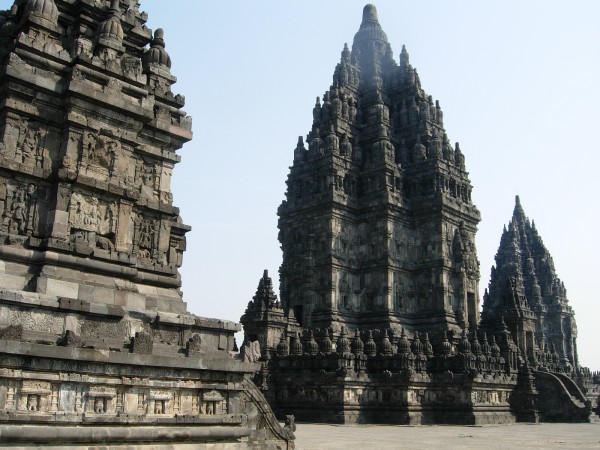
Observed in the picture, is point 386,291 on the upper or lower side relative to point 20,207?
upper

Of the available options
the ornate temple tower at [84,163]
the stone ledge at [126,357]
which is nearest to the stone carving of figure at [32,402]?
the stone ledge at [126,357]

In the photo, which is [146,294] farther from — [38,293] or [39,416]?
[39,416]

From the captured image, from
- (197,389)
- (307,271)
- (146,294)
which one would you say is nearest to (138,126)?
(146,294)

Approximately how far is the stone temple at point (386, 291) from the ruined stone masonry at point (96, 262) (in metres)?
19.5

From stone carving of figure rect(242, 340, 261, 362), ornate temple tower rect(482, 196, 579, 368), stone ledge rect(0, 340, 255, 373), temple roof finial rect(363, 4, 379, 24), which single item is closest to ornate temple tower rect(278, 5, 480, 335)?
stone carving of figure rect(242, 340, 261, 362)

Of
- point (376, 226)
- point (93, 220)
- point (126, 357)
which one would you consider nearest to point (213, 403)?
point (126, 357)

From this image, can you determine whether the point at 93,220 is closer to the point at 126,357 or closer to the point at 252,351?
the point at 126,357

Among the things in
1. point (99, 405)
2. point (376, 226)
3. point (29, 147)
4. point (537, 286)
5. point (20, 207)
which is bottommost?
point (99, 405)

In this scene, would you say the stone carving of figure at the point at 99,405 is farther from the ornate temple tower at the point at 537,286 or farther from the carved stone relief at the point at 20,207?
the ornate temple tower at the point at 537,286

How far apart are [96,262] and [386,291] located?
3324cm

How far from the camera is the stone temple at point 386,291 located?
32.4m

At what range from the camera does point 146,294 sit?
1291 centimetres

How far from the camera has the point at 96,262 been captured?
1203cm

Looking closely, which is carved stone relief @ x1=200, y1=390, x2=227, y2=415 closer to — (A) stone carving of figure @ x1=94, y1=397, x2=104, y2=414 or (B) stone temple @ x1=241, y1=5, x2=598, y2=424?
(A) stone carving of figure @ x1=94, y1=397, x2=104, y2=414
